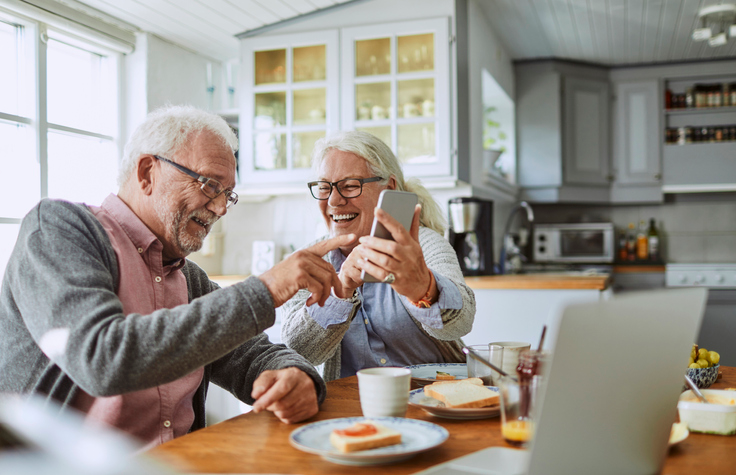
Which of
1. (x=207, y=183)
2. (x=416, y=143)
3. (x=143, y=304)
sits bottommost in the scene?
(x=143, y=304)

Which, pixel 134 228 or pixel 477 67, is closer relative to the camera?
pixel 134 228

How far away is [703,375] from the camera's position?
120cm

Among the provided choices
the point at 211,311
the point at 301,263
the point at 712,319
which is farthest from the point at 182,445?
the point at 712,319

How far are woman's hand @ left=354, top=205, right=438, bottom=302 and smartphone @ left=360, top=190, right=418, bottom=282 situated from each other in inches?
0.6

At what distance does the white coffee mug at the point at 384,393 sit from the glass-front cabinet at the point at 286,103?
97.5 inches

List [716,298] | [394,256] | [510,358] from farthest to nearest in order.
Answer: [716,298], [394,256], [510,358]

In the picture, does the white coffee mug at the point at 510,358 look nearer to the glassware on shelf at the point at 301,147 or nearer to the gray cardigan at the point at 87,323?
the gray cardigan at the point at 87,323

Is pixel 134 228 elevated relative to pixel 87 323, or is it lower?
elevated

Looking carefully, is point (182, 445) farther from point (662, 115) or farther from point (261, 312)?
point (662, 115)

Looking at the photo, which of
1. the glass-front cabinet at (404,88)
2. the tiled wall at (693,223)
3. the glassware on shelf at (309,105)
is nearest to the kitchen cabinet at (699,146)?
the tiled wall at (693,223)

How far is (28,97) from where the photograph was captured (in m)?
2.76

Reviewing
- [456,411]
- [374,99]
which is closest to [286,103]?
[374,99]

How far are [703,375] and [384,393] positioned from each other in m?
0.67

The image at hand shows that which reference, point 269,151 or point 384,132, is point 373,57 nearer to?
point 384,132
